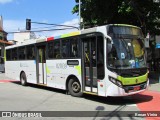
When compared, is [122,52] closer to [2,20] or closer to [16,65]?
[16,65]

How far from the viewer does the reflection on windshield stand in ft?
38.5

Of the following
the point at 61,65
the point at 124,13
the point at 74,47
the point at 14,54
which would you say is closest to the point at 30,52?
the point at 14,54

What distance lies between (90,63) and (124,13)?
9922mm

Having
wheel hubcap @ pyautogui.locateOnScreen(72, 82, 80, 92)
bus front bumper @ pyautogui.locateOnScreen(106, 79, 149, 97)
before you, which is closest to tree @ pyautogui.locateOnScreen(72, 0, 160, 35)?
wheel hubcap @ pyautogui.locateOnScreen(72, 82, 80, 92)

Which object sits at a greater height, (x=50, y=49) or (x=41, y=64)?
(x=50, y=49)

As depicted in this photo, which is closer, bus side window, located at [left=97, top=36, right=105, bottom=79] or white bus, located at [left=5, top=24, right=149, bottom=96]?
white bus, located at [left=5, top=24, right=149, bottom=96]

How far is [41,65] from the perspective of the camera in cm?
1722

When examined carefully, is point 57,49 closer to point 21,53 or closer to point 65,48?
point 65,48

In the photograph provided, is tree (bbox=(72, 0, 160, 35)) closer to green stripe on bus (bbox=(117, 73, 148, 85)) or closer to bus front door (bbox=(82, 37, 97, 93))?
bus front door (bbox=(82, 37, 97, 93))

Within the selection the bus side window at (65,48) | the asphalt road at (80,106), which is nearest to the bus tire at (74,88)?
the asphalt road at (80,106)

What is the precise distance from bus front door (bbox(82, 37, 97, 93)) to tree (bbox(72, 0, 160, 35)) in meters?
8.31

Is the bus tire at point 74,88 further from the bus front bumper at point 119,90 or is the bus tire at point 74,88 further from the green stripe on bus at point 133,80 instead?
the green stripe on bus at point 133,80

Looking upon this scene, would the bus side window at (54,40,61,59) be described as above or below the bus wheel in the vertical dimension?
above

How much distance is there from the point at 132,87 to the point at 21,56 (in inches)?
395
